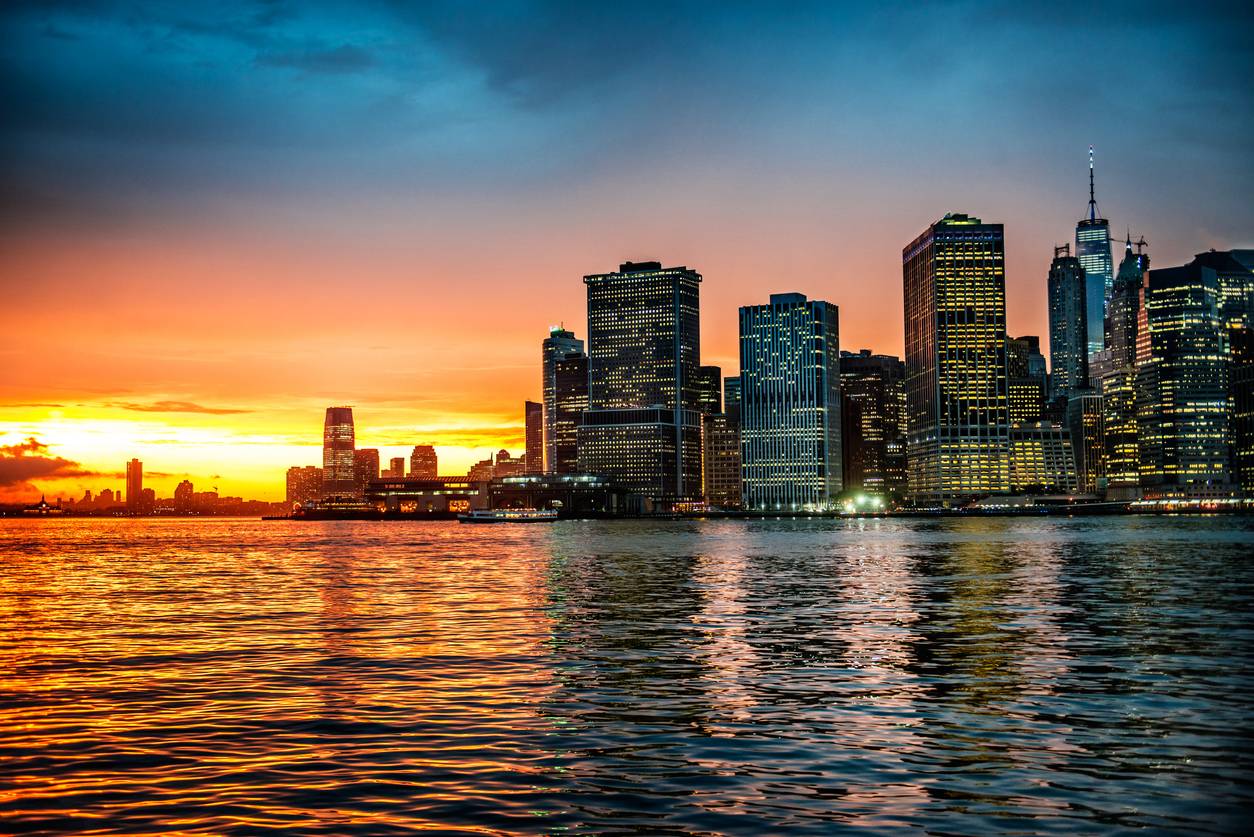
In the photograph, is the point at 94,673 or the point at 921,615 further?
the point at 921,615

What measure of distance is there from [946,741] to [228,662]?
25.7 m

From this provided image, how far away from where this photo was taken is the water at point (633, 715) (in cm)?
1945

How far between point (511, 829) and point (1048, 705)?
17.3 metres

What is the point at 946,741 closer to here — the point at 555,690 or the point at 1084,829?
the point at 1084,829

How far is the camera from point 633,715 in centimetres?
2877

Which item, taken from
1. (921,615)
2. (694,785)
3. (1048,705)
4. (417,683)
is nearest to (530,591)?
(921,615)

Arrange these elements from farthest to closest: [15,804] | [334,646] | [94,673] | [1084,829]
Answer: [334,646] → [94,673] → [15,804] → [1084,829]

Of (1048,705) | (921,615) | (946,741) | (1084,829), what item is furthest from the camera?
(921,615)

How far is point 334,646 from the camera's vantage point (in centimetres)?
4406

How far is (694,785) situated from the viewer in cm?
2111

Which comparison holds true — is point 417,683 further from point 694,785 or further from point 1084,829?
Answer: point 1084,829

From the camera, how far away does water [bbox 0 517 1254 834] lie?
19453 millimetres

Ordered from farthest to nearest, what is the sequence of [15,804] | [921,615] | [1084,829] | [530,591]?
[530,591] < [921,615] < [15,804] < [1084,829]

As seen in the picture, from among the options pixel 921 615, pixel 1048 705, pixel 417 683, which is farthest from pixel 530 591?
pixel 1048 705
